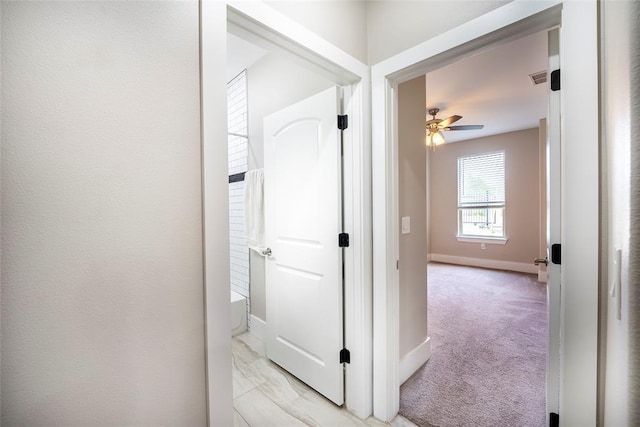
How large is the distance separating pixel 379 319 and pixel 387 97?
131 cm

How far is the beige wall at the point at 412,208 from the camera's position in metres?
2.00

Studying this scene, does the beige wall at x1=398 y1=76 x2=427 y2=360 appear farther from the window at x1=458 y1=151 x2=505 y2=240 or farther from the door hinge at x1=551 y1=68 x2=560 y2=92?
the window at x1=458 y1=151 x2=505 y2=240

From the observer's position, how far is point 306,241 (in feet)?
6.18

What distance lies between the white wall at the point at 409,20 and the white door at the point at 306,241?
1.20ft

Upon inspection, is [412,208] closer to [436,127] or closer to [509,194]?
[436,127]

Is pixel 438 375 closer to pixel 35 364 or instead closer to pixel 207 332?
pixel 207 332

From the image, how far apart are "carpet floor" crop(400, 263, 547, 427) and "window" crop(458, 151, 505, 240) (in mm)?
1985

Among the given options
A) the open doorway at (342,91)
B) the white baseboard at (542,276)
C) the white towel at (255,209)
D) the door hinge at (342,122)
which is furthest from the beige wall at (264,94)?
the white baseboard at (542,276)

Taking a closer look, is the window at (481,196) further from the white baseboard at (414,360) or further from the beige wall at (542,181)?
the white baseboard at (414,360)

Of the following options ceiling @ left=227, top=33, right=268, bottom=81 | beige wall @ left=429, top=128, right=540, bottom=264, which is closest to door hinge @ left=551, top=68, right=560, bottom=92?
ceiling @ left=227, top=33, right=268, bottom=81

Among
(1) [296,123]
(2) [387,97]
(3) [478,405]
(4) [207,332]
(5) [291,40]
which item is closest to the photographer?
(4) [207,332]

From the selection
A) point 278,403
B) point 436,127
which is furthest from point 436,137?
point 278,403

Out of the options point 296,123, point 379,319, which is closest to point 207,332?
point 379,319

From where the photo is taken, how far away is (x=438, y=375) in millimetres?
2057
